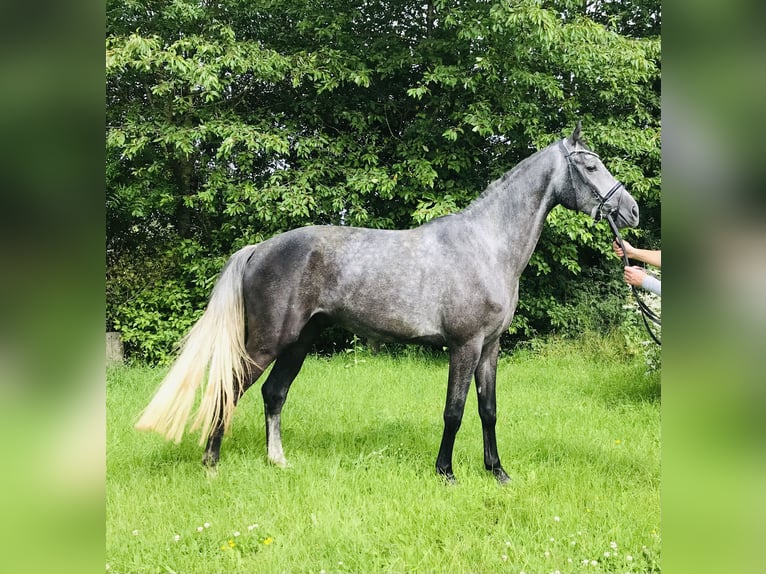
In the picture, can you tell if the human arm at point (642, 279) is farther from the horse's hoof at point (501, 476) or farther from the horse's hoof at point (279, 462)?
the horse's hoof at point (279, 462)

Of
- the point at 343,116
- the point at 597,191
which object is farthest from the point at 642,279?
the point at 343,116

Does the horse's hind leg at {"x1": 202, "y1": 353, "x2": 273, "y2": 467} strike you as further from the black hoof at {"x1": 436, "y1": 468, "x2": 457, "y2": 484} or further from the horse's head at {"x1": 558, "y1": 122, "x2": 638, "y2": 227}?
the horse's head at {"x1": 558, "y1": 122, "x2": 638, "y2": 227}

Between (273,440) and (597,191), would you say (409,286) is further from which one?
(273,440)

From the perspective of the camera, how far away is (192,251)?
7.51 meters

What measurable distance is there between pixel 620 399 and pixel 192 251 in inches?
227

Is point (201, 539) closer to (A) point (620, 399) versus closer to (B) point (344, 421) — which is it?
(B) point (344, 421)

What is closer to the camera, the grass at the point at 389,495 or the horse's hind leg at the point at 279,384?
the grass at the point at 389,495

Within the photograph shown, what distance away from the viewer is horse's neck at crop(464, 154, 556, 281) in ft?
10.9

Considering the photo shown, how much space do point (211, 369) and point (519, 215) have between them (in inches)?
83.7

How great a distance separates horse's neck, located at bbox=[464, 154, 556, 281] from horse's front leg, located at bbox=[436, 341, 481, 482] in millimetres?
558

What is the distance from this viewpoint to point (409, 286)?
3.29m

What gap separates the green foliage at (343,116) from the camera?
6770 millimetres

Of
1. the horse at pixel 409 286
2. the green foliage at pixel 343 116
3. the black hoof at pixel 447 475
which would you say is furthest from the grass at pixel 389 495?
the green foliage at pixel 343 116
